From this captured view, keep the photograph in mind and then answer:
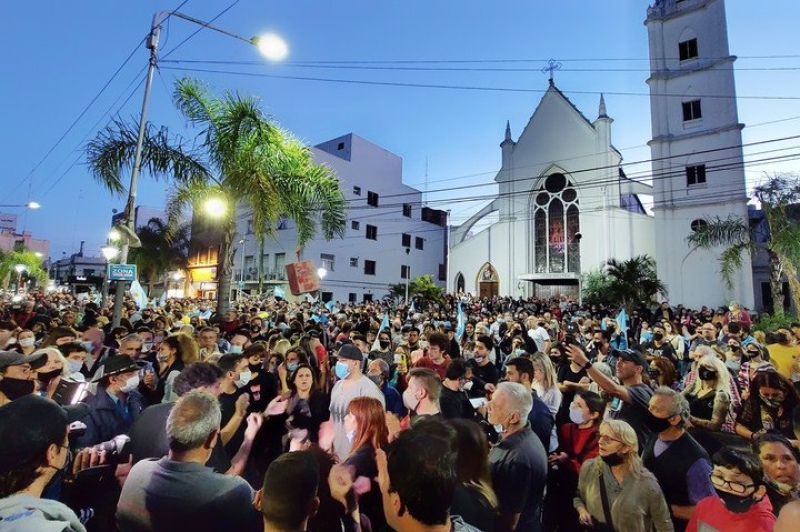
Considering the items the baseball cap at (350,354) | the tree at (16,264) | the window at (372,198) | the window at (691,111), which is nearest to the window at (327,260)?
the window at (372,198)

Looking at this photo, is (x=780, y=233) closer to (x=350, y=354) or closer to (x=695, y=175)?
(x=695, y=175)

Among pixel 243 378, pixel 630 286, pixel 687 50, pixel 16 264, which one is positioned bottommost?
pixel 243 378

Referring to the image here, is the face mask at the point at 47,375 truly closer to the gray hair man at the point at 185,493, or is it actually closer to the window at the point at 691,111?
the gray hair man at the point at 185,493

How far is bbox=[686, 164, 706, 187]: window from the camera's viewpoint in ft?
Result: 79.5

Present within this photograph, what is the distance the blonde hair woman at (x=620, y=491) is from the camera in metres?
2.40

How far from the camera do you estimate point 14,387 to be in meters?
2.83

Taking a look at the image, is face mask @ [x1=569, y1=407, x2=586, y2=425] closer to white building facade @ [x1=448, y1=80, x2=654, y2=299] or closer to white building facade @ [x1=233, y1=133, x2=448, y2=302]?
white building facade @ [x1=448, y1=80, x2=654, y2=299]

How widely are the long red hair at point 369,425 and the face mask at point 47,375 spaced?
7.77ft

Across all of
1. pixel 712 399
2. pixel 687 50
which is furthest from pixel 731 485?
pixel 687 50

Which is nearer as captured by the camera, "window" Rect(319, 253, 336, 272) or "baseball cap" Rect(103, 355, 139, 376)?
"baseball cap" Rect(103, 355, 139, 376)

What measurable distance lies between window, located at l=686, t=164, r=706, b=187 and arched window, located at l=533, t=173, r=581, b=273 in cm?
665

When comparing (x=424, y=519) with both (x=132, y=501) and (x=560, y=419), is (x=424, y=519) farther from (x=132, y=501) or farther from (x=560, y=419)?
(x=560, y=419)

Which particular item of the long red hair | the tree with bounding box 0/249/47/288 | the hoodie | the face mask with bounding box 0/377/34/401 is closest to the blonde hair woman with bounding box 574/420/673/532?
the long red hair

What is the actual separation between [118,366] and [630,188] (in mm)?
31932
